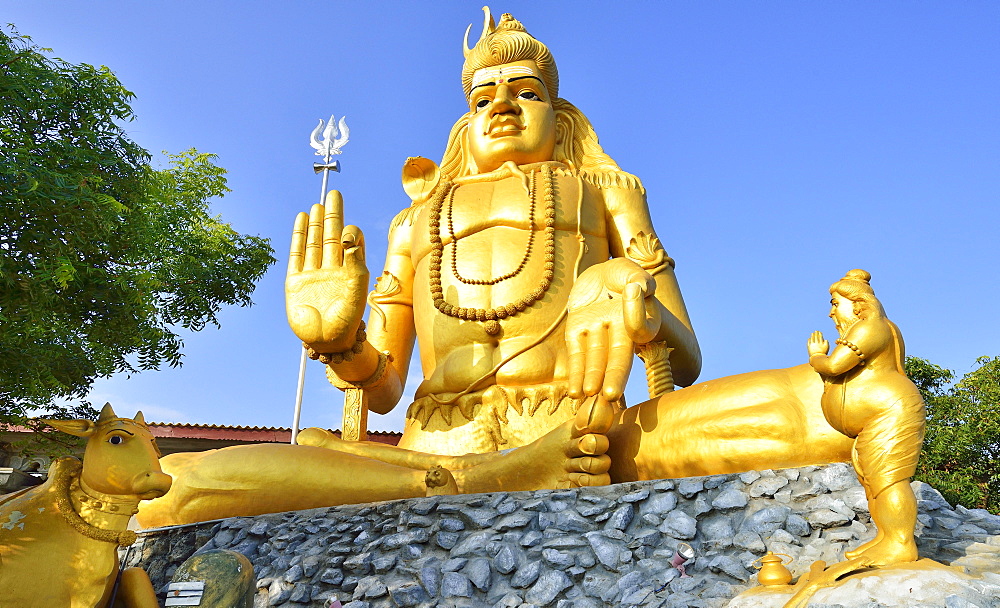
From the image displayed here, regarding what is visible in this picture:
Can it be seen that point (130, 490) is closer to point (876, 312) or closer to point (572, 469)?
point (572, 469)

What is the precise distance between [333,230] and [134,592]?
2199 millimetres

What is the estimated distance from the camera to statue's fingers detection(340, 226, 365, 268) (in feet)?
14.3

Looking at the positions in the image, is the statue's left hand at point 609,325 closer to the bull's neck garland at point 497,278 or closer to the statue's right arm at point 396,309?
the bull's neck garland at point 497,278

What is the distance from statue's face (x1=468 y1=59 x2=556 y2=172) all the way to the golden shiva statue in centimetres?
1

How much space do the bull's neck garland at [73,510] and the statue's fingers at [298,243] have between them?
1907mm

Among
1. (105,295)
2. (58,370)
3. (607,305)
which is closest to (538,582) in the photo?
(607,305)

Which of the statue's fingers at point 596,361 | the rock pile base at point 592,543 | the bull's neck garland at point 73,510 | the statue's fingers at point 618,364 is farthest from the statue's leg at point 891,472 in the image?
the bull's neck garland at point 73,510

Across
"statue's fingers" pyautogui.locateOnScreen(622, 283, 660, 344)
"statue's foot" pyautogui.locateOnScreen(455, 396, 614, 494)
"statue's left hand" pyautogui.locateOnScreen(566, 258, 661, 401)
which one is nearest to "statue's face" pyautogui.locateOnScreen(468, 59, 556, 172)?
"statue's left hand" pyautogui.locateOnScreen(566, 258, 661, 401)

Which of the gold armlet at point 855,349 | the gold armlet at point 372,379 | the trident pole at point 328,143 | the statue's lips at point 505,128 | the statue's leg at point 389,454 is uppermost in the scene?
the trident pole at point 328,143

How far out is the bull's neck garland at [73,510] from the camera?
9.20 ft

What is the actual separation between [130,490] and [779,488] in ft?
7.78

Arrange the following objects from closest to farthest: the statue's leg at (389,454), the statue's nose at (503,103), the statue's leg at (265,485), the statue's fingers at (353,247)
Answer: the statue's leg at (265,485), the statue's leg at (389,454), the statue's fingers at (353,247), the statue's nose at (503,103)

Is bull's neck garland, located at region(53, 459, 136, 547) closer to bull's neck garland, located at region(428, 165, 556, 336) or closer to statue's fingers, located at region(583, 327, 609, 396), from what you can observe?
statue's fingers, located at region(583, 327, 609, 396)

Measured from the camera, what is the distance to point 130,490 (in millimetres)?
2854
